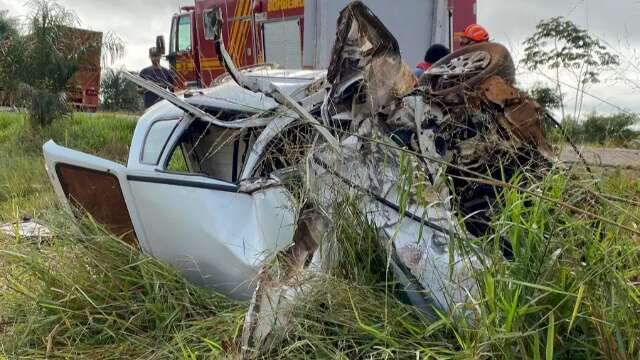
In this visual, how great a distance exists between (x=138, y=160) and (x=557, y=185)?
2272 mm

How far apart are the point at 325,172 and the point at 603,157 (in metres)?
1.25

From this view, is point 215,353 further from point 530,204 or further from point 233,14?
point 233,14

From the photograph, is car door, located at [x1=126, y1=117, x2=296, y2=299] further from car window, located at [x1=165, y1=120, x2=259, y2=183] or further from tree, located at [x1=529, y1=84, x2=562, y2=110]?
tree, located at [x1=529, y1=84, x2=562, y2=110]

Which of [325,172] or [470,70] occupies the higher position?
[470,70]

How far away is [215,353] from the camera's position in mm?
2762

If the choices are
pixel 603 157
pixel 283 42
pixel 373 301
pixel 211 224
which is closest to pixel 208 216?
pixel 211 224

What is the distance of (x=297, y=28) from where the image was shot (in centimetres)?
822

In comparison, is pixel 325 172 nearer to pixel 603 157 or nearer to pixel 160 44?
pixel 603 157

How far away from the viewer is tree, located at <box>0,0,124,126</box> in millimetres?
11328

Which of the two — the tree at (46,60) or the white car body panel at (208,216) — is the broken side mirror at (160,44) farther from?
the white car body panel at (208,216)

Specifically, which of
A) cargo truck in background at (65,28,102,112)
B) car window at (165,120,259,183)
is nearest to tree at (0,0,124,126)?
cargo truck in background at (65,28,102,112)

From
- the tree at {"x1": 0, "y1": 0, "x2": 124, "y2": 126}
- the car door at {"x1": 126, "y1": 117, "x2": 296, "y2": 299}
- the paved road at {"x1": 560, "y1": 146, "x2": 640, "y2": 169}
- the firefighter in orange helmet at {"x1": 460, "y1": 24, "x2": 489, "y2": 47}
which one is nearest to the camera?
the paved road at {"x1": 560, "y1": 146, "x2": 640, "y2": 169}

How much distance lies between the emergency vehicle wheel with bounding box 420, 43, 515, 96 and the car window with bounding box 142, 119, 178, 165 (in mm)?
1475

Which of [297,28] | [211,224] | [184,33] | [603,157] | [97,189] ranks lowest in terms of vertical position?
[211,224]
